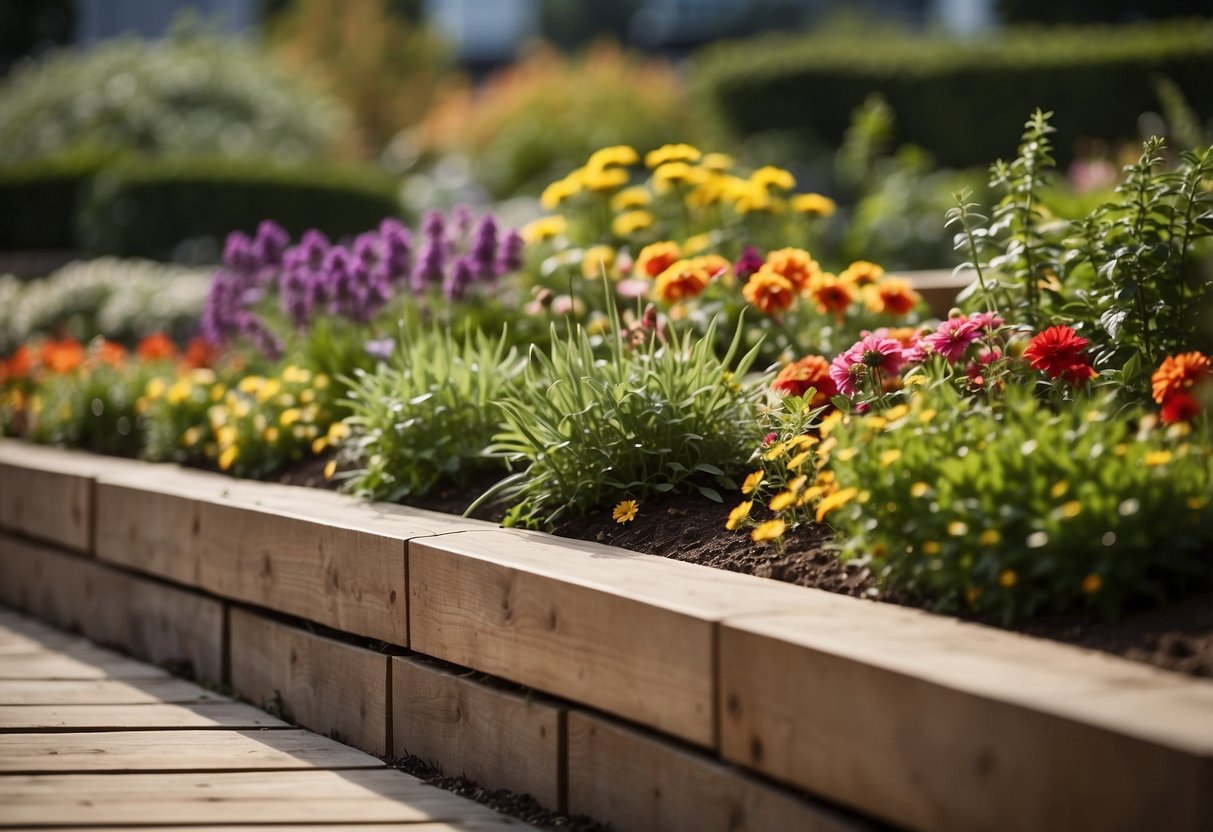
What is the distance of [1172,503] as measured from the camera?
7.03 feet

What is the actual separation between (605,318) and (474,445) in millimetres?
833

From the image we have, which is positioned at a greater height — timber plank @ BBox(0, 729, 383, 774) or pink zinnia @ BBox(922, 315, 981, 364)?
pink zinnia @ BBox(922, 315, 981, 364)

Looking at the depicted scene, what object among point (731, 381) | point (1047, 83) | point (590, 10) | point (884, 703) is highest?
point (590, 10)

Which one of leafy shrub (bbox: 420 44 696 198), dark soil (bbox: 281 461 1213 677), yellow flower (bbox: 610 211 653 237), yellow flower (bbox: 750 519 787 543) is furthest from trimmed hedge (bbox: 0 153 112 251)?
yellow flower (bbox: 750 519 787 543)

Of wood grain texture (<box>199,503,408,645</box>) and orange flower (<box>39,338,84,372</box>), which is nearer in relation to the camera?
wood grain texture (<box>199,503,408,645</box>)

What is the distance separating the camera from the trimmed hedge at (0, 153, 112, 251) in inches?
428

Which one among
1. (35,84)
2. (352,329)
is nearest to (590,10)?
(35,84)

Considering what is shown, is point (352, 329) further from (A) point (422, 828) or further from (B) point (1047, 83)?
(B) point (1047, 83)

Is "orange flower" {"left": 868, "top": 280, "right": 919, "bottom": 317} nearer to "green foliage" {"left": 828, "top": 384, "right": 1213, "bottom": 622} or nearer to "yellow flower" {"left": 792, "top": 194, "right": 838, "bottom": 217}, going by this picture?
"yellow flower" {"left": 792, "top": 194, "right": 838, "bottom": 217}

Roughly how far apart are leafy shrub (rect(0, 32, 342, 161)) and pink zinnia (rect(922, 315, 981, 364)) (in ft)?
34.0

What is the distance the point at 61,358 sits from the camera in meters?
5.67

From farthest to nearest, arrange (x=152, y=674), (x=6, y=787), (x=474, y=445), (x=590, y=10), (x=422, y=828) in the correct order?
1. (x=590, y=10)
2. (x=152, y=674)
3. (x=474, y=445)
4. (x=6, y=787)
5. (x=422, y=828)

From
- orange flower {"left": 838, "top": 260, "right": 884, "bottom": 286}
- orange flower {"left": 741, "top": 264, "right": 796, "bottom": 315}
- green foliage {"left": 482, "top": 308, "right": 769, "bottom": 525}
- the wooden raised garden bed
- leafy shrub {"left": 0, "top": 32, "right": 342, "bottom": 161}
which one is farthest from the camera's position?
leafy shrub {"left": 0, "top": 32, "right": 342, "bottom": 161}

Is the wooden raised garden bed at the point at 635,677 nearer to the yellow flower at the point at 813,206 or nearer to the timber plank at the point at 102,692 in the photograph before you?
A: the timber plank at the point at 102,692
